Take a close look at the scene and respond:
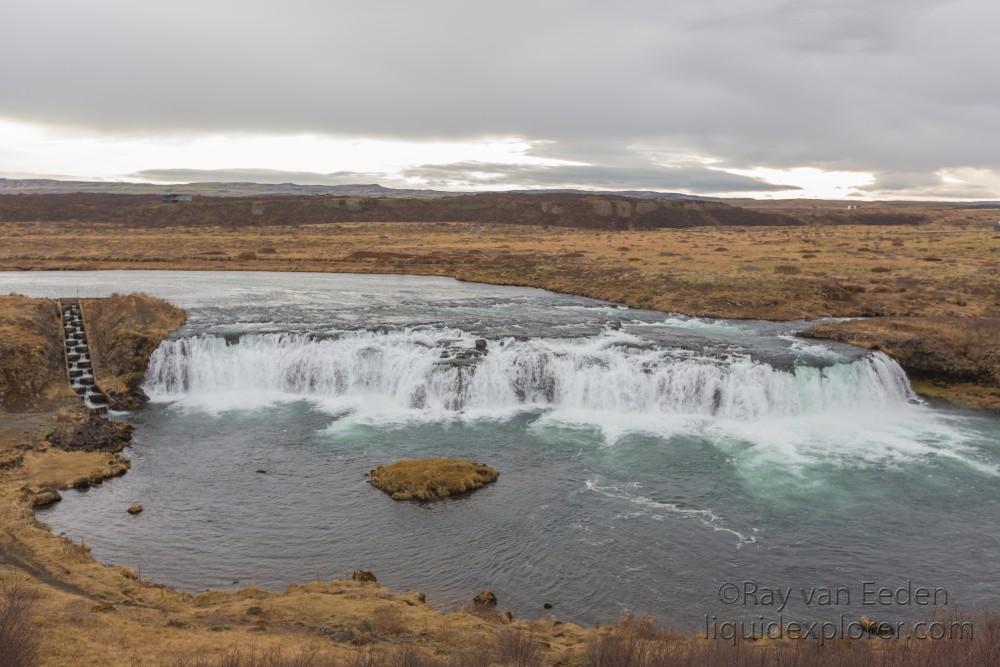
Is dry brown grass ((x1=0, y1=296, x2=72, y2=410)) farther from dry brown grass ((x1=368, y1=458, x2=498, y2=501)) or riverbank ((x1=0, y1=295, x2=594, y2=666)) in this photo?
dry brown grass ((x1=368, y1=458, x2=498, y2=501))

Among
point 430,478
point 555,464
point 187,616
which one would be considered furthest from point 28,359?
point 555,464

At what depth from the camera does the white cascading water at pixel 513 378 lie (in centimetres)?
2950

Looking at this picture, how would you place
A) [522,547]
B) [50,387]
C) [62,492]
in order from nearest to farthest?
[522,547]
[62,492]
[50,387]

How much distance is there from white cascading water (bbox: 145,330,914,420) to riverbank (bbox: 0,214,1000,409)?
6.00 meters

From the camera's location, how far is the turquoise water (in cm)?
1631

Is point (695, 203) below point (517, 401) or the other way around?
the other way around

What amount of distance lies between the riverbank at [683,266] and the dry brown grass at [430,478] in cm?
2281

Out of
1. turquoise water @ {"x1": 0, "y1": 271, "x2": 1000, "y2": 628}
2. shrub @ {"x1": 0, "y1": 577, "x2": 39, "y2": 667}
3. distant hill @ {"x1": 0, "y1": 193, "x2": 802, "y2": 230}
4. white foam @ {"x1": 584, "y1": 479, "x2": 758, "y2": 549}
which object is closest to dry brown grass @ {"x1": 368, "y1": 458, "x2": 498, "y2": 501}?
turquoise water @ {"x1": 0, "y1": 271, "x2": 1000, "y2": 628}

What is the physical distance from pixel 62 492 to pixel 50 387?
10409mm

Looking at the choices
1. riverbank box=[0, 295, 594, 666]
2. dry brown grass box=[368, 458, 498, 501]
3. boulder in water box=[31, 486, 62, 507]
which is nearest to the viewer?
riverbank box=[0, 295, 594, 666]

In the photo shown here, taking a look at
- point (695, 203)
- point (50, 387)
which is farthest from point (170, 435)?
point (695, 203)

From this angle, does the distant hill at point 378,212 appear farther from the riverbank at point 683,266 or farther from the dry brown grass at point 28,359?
the dry brown grass at point 28,359

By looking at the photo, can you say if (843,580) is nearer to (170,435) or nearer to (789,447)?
(789,447)

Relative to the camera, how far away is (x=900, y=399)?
30.9m
